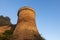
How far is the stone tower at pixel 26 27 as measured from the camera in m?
21.3

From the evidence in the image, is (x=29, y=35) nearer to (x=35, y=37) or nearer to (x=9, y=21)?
(x=35, y=37)

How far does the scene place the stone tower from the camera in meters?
21.3

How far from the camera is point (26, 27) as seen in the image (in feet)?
74.2

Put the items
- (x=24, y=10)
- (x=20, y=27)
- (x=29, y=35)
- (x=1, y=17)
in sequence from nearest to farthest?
(x=29, y=35) < (x=20, y=27) < (x=24, y=10) < (x=1, y=17)

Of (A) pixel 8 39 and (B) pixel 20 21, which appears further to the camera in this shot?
(B) pixel 20 21

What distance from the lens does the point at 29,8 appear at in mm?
25969

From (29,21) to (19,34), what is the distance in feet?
11.0

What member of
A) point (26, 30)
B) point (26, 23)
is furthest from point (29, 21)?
point (26, 30)

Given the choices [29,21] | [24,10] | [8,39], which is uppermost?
[24,10]

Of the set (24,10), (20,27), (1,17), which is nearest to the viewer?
(20,27)

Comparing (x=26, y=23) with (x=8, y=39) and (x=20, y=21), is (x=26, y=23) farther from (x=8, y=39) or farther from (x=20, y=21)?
(x=8, y=39)

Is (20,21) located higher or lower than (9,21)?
lower

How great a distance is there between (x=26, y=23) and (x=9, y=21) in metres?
19.6

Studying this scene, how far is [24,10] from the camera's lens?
25.7 metres
